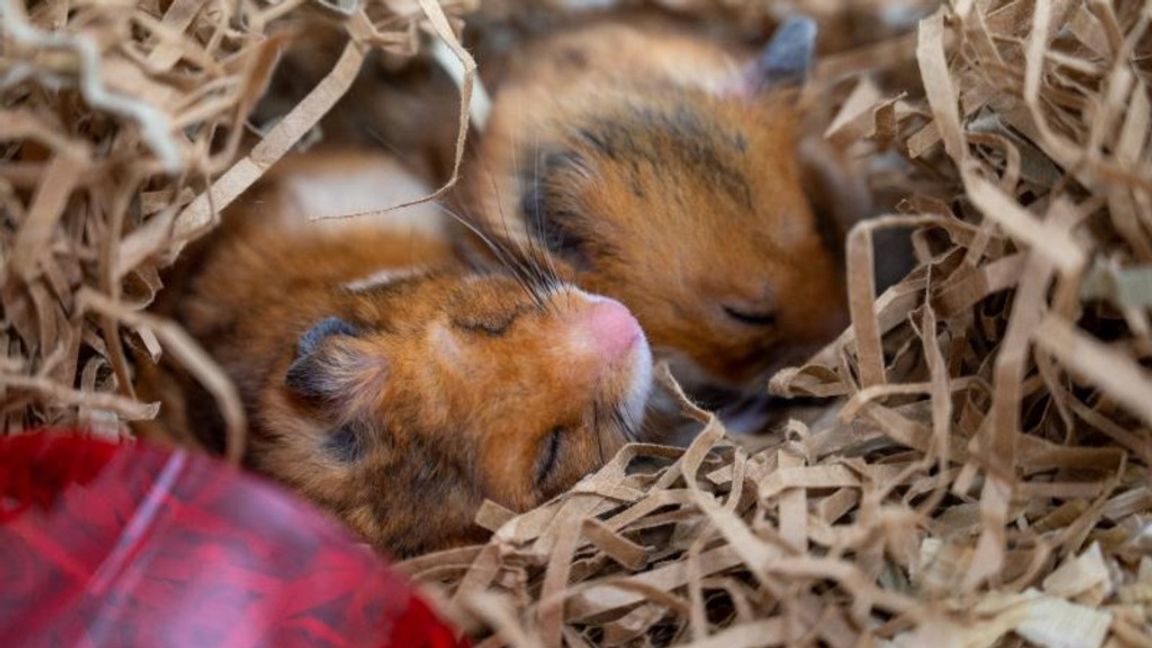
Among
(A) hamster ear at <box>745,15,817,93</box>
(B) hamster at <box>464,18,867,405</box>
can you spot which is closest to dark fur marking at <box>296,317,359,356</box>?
(B) hamster at <box>464,18,867,405</box>

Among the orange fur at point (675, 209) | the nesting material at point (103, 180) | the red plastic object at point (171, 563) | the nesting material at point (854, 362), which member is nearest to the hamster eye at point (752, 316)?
the orange fur at point (675, 209)

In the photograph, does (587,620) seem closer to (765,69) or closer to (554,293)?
(554,293)

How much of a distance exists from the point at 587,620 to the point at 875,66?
1.60 metres

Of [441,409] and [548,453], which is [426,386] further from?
[548,453]

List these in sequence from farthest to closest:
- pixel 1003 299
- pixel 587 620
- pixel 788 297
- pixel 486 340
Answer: pixel 788 297, pixel 486 340, pixel 1003 299, pixel 587 620

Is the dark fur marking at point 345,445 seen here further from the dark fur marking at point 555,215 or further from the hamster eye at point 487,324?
the dark fur marking at point 555,215

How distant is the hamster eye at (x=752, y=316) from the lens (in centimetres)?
243

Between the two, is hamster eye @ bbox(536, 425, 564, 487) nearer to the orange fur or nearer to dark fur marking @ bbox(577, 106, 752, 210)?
the orange fur

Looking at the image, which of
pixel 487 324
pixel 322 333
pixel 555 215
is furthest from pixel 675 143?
pixel 322 333

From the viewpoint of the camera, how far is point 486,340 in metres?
2.15

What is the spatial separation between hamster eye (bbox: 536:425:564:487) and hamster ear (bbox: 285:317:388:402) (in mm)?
299

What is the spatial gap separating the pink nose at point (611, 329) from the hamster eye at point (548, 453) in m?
0.16

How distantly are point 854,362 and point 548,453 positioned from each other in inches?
21.5

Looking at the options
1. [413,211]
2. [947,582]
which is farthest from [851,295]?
[413,211]
